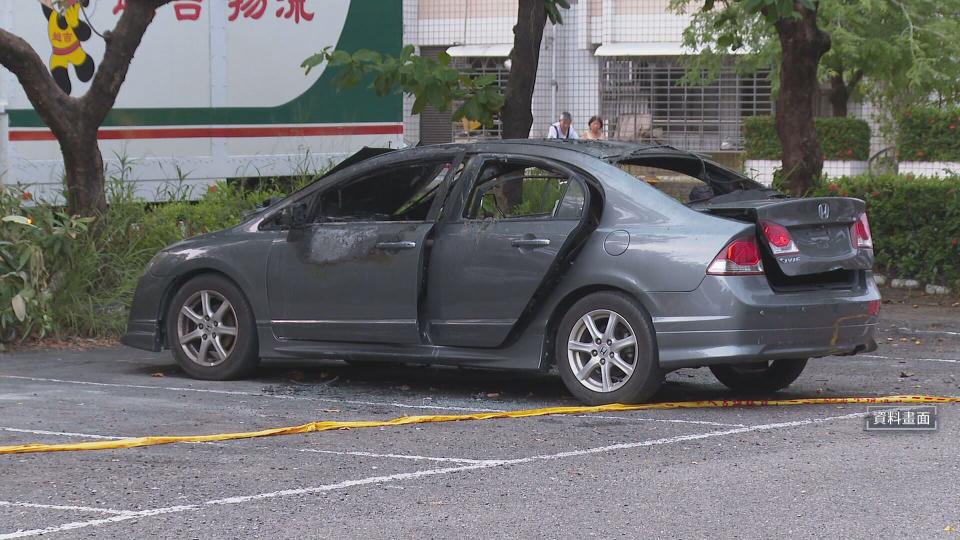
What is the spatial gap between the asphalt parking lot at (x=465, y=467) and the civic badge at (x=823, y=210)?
105 centimetres

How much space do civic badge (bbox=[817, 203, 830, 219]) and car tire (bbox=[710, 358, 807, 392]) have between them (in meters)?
1.06

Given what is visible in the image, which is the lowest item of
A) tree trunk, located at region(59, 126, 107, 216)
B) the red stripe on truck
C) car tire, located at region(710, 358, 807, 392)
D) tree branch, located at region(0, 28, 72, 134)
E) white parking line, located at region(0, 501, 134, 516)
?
white parking line, located at region(0, 501, 134, 516)

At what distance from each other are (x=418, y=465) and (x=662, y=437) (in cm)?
134

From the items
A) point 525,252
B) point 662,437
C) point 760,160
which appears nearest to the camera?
point 662,437

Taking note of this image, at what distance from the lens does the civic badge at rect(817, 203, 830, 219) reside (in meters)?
8.91

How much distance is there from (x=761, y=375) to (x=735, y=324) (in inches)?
49.5

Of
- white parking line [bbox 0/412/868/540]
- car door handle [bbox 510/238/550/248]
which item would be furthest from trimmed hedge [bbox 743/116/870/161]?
white parking line [bbox 0/412/868/540]

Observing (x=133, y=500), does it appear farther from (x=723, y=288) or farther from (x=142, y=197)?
(x=142, y=197)

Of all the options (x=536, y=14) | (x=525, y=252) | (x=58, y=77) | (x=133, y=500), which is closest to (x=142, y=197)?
(x=58, y=77)

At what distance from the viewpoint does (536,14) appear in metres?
14.5

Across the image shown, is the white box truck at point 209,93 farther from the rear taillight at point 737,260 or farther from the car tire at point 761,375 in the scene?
the rear taillight at point 737,260

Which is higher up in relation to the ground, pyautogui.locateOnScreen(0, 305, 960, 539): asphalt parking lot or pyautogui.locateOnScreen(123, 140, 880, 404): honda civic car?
pyautogui.locateOnScreen(123, 140, 880, 404): honda civic car

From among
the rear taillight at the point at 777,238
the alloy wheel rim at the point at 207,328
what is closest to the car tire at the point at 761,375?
the rear taillight at the point at 777,238

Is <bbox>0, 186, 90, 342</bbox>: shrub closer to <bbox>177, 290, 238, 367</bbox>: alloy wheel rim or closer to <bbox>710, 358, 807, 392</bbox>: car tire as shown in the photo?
<bbox>177, 290, 238, 367</bbox>: alloy wheel rim
